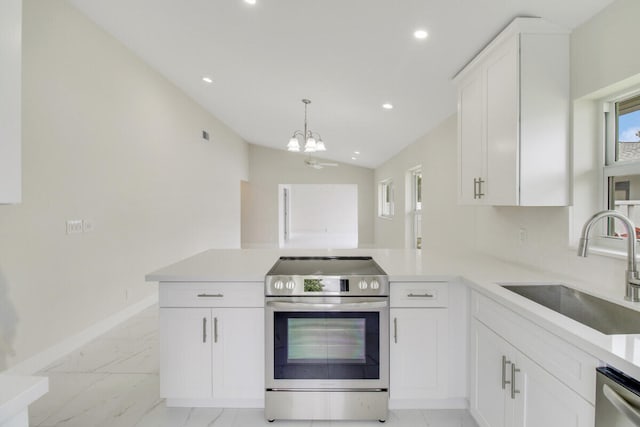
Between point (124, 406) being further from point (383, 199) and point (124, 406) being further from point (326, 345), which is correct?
point (383, 199)

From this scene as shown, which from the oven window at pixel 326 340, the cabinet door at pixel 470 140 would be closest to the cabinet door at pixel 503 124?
the cabinet door at pixel 470 140

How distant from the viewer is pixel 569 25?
6.15ft

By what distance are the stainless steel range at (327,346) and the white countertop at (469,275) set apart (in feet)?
0.67

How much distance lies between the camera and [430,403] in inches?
84.3

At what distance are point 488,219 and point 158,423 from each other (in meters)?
2.90

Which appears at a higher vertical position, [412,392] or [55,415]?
[412,392]

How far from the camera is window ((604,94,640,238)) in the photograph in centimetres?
171

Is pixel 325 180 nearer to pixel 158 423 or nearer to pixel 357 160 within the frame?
pixel 357 160

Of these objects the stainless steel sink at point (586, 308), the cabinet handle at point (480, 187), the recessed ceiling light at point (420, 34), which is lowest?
the stainless steel sink at point (586, 308)

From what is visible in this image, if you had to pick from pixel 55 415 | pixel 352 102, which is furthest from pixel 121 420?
pixel 352 102

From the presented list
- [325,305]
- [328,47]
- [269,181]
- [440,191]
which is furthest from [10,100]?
[269,181]

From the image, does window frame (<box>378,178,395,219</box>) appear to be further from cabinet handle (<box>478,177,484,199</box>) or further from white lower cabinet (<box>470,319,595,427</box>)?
white lower cabinet (<box>470,319,595,427</box>)

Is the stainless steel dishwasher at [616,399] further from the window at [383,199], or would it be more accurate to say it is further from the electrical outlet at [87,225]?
the window at [383,199]

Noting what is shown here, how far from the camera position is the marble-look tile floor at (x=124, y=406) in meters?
2.03
